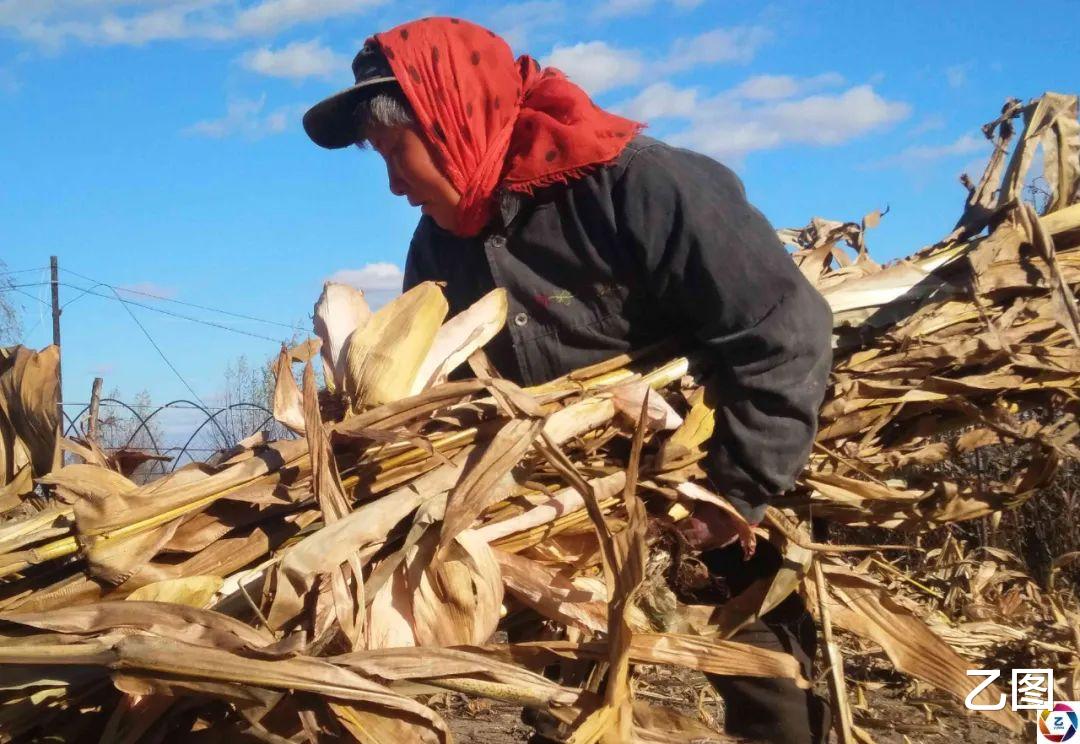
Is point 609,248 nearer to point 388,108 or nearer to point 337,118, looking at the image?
point 388,108

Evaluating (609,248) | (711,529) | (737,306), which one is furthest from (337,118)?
(711,529)

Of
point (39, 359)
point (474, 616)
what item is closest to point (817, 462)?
point (474, 616)

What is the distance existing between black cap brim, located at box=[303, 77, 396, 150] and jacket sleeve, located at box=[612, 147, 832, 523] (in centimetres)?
54

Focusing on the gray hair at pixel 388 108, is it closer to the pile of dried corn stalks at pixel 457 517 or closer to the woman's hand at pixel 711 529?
the pile of dried corn stalks at pixel 457 517

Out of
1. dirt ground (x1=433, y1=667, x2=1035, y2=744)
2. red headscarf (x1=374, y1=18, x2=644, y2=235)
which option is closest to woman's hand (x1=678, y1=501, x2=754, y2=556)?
red headscarf (x1=374, y1=18, x2=644, y2=235)

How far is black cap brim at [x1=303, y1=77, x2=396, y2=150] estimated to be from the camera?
193 centimetres

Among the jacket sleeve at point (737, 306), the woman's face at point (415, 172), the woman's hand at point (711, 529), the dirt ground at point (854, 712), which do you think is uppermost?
the woman's face at point (415, 172)

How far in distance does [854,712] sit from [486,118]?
219 centimetres

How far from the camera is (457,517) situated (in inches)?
57.3

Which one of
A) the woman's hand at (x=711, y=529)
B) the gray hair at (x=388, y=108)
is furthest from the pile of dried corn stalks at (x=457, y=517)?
the gray hair at (x=388, y=108)

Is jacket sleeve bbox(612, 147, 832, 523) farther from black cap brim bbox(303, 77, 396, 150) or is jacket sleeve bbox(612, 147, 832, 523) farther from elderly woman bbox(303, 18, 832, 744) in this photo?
black cap brim bbox(303, 77, 396, 150)

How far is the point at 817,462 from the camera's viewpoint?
1.97 metres

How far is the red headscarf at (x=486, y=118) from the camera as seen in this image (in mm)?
1801

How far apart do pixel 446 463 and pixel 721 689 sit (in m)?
0.87
